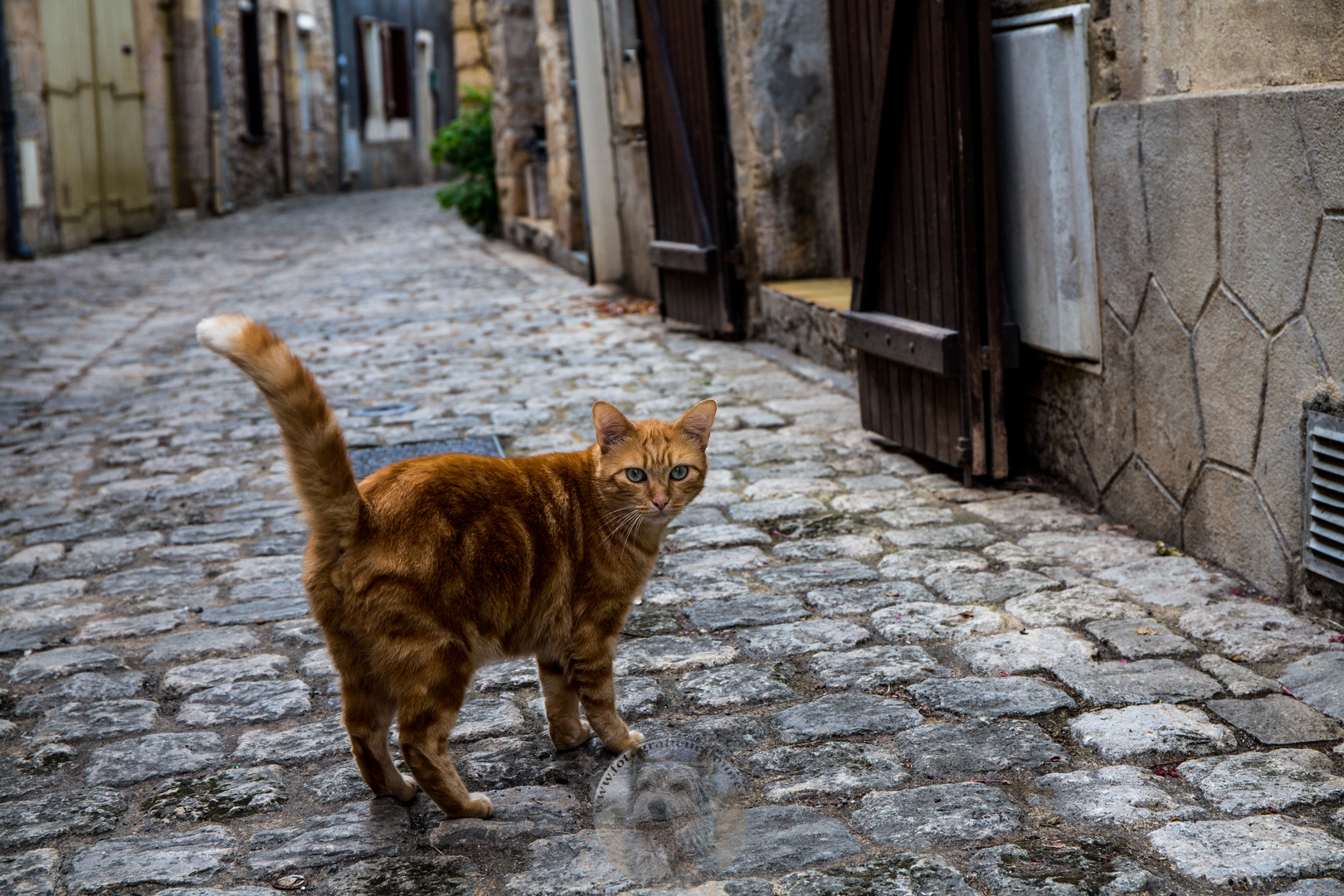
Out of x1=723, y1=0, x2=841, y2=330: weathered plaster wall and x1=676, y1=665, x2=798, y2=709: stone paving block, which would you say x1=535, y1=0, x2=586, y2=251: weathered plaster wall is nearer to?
x1=723, y1=0, x2=841, y2=330: weathered plaster wall

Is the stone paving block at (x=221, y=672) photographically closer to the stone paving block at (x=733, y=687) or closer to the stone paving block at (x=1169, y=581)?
the stone paving block at (x=733, y=687)

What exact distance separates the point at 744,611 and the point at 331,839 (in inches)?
60.7

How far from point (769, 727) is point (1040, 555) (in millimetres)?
1496

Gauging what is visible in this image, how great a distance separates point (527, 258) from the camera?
46.3ft

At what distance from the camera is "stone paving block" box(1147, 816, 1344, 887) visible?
2.27 meters

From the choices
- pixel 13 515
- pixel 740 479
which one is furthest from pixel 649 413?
pixel 13 515

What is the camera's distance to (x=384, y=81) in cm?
3022

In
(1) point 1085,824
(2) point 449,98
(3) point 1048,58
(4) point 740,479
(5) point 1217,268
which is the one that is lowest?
(1) point 1085,824

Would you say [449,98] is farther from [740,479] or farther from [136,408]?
[740,479]

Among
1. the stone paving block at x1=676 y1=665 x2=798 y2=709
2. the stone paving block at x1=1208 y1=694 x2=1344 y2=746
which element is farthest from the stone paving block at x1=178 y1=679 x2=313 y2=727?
the stone paving block at x1=1208 y1=694 x2=1344 y2=746

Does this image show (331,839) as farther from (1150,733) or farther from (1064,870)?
(1150,733)

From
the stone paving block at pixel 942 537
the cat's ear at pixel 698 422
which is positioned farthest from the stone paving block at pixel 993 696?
the stone paving block at pixel 942 537

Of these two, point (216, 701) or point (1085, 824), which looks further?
point (216, 701)

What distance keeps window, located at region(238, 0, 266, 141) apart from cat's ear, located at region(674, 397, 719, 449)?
75.8 feet
